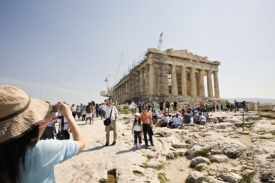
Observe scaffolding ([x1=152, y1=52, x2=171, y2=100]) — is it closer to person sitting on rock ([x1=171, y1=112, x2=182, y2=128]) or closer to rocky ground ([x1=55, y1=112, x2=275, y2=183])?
person sitting on rock ([x1=171, y1=112, x2=182, y2=128])

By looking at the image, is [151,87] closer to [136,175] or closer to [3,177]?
[136,175]

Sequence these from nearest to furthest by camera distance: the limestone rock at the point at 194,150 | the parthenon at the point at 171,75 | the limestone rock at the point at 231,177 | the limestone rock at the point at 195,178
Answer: the limestone rock at the point at 231,177 → the limestone rock at the point at 195,178 → the limestone rock at the point at 194,150 → the parthenon at the point at 171,75

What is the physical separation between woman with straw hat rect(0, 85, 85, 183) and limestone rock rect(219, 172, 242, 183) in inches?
221

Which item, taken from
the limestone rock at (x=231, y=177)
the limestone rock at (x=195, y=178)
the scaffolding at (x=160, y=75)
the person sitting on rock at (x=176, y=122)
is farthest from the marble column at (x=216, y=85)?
the limestone rock at (x=195, y=178)

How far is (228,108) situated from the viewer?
1177 inches

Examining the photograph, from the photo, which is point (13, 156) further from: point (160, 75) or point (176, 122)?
point (160, 75)

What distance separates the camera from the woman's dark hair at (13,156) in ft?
4.64

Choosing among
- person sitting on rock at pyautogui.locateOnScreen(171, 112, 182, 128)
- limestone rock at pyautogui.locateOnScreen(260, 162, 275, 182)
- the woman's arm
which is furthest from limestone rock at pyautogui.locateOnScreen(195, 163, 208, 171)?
person sitting on rock at pyautogui.locateOnScreen(171, 112, 182, 128)

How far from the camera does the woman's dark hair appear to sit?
1414 millimetres

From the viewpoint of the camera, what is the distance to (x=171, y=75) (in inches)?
1678

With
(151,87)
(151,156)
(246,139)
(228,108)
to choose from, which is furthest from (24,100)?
(151,87)

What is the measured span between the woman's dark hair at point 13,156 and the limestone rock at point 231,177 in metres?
5.87

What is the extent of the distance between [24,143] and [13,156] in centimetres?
10

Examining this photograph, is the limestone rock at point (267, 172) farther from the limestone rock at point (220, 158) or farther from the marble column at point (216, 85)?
the marble column at point (216, 85)
